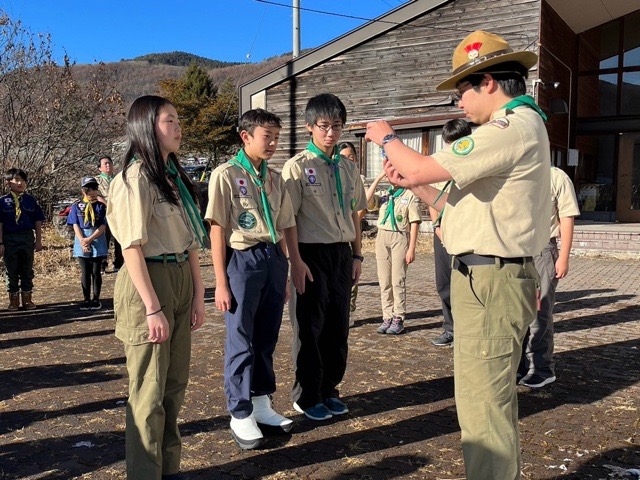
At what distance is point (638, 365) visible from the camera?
5.33 meters

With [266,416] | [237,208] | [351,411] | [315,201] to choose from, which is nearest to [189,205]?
[237,208]

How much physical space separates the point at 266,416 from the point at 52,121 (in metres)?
13.1

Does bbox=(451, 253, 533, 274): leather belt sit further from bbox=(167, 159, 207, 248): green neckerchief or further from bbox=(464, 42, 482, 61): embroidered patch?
bbox=(167, 159, 207, 248): green neckerchief

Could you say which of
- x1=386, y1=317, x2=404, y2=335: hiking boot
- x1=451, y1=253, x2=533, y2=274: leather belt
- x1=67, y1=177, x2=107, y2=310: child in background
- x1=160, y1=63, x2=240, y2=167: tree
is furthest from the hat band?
x1=160, y1=63, x2=240, y2=167: tree

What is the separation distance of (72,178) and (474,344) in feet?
49.2

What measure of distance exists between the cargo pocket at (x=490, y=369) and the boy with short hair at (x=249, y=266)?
1526 mm

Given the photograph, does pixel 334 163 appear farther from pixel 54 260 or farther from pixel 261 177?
pixel 54 260

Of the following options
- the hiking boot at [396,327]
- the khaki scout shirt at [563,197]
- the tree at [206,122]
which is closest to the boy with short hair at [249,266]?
the khaki scout shirt at [563,197]

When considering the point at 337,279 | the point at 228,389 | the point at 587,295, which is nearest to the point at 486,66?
the point at 337,279

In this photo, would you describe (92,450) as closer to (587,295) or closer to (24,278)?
(24,278)

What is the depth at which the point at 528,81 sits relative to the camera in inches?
560

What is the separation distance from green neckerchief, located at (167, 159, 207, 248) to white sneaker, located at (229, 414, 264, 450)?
124 centimetres

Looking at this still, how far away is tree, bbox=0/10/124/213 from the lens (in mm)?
13688

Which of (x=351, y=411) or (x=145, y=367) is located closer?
(x=145, y=367)
